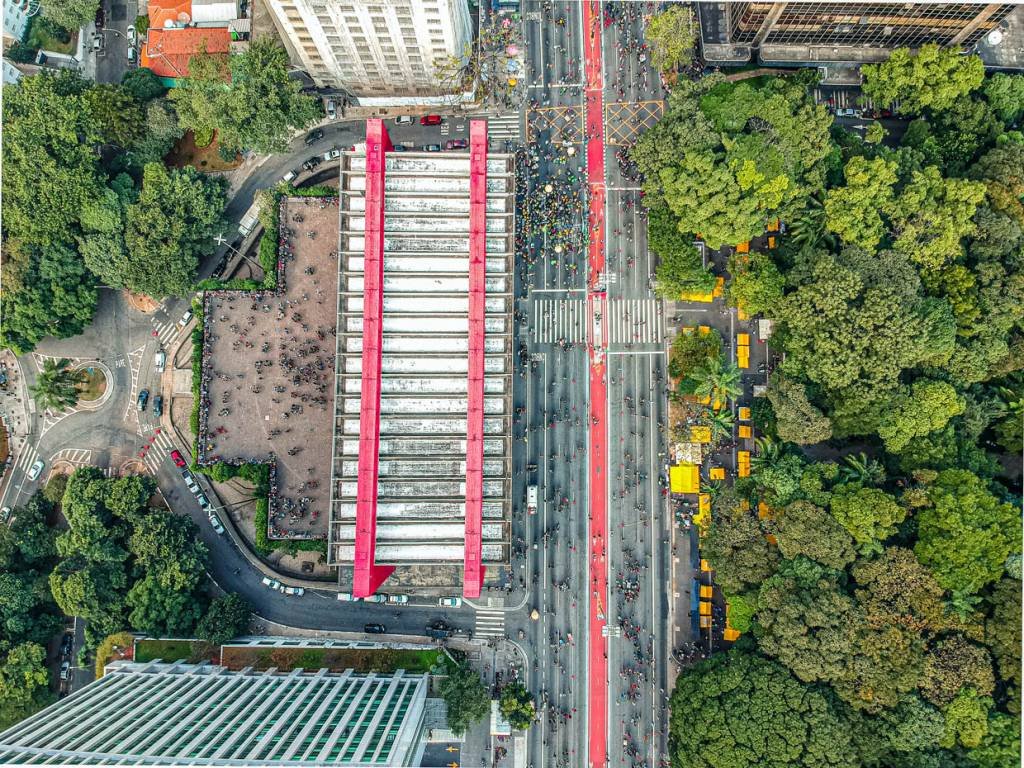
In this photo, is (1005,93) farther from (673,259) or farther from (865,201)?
(673,259)

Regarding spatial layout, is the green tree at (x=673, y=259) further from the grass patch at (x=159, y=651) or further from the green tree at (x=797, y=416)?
the grass patch at (x=159, y=651)

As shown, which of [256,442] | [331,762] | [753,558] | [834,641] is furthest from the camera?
[256,442]

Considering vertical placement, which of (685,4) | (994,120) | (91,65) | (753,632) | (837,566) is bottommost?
(753,632)

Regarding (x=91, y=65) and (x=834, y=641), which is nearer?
(x=834, y=641)

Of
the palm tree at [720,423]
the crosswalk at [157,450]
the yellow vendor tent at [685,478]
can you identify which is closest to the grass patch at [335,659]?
the crosswalk at [157,450]

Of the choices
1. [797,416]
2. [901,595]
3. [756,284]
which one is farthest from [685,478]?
[901,595]

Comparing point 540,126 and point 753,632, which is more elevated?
point 540,126

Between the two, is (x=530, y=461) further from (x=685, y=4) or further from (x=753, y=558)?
(x=685, y=4)

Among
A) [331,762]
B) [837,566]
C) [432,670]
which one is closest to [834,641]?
[837,566]
